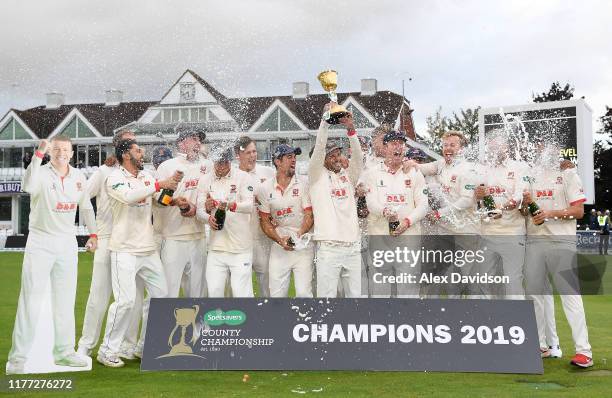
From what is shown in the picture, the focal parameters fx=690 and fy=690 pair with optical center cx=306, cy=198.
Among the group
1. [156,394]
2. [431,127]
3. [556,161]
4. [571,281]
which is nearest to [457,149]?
[556,161]

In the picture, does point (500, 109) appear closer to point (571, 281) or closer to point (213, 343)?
point (571, 281)

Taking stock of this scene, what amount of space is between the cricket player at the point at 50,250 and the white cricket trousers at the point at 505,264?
4487 millimetres

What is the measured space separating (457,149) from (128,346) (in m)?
4.53

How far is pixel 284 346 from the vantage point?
262 inches

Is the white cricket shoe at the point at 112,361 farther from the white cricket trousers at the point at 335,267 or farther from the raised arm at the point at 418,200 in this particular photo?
the raised arm at the point at 418,200

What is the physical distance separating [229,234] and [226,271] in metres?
0.41

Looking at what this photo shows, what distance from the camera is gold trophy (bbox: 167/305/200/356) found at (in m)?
6.66

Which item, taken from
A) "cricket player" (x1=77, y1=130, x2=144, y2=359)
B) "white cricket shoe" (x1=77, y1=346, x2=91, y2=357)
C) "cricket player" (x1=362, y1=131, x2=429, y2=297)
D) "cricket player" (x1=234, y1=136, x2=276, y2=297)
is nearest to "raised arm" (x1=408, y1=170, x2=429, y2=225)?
"cricket player" (x1=362, y1=131, x2=429, y2=297)

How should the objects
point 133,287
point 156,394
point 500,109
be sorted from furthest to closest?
point 500,109
point 133,287
point 156,394

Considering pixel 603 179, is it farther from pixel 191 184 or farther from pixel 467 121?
pixel 191 184

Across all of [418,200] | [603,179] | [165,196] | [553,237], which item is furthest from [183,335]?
[603,179]

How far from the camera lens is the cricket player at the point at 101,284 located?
7387mm

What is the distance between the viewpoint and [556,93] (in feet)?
131

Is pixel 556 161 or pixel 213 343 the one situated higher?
pixel 556 161
